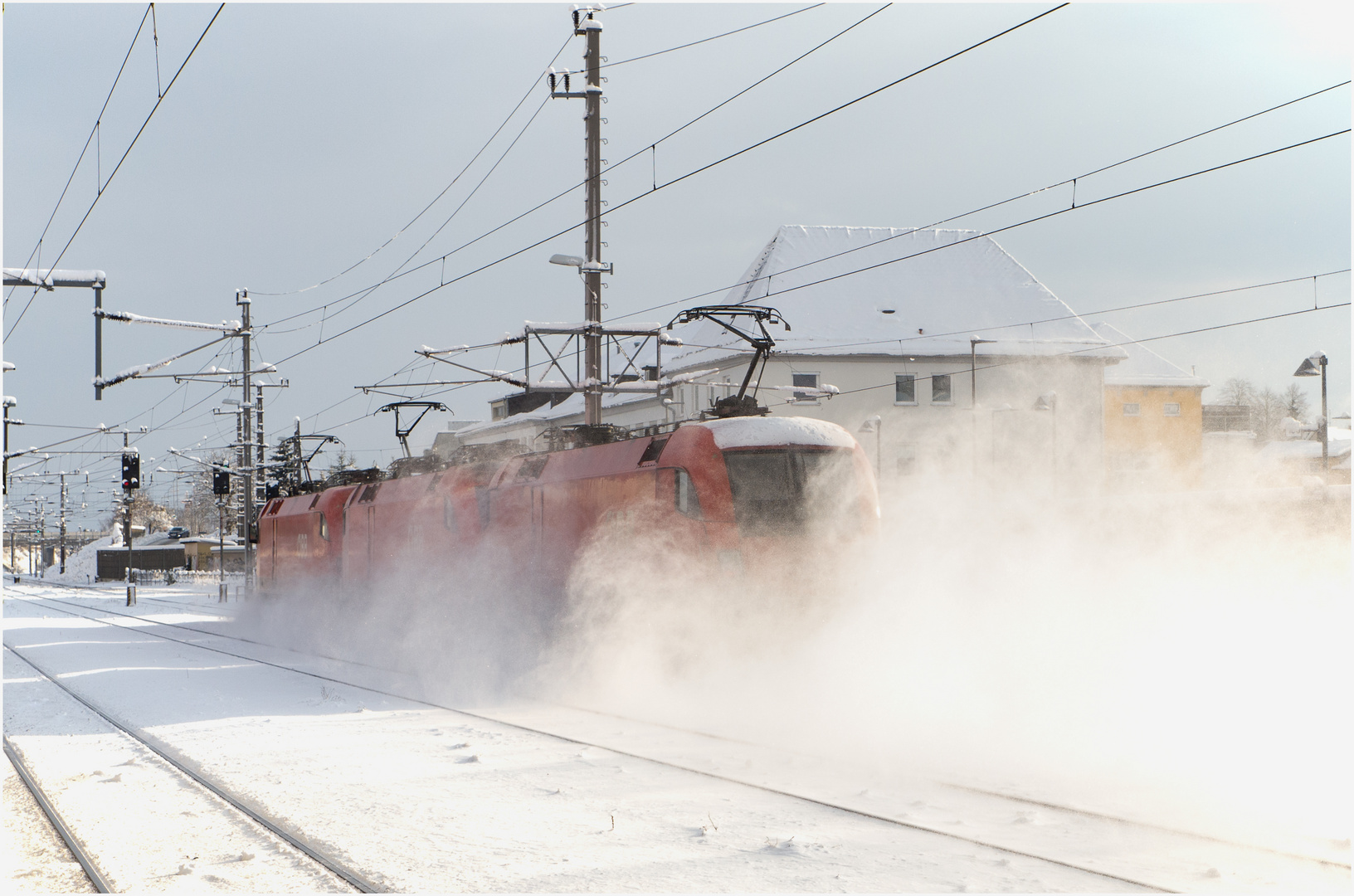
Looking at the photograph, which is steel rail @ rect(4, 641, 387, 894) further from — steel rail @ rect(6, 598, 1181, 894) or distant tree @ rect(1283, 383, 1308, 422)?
distant tree @ rect(1283, 383, 1308, 422)

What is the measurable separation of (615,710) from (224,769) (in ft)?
14.0

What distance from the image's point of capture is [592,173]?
2066 centimetres

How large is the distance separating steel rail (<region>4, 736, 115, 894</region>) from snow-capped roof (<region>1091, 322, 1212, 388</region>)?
141 ft

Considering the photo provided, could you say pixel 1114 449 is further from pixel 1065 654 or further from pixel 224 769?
pixel 224 769

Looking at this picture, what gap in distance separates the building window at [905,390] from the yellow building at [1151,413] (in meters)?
8.25

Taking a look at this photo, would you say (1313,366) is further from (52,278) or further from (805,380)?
(52,278)

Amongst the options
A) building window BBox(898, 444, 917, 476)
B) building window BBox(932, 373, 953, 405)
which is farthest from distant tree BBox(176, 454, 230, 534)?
building window BBox(932, 373, 953, 405)

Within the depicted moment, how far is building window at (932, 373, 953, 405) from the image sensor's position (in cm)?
4319

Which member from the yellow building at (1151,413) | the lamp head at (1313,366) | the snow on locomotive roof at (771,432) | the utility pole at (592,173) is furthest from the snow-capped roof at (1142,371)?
the snow on locomotive roof at (771,432)

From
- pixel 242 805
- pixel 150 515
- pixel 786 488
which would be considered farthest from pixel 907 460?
pixel 150 515

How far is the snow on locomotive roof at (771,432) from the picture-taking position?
12508 millimetres

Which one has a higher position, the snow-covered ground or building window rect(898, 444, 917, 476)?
building window rect(898, 444, 917, 476)

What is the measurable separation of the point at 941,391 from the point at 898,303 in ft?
12.2

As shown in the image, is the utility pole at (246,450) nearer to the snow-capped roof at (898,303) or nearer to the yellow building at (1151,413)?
the snow-capped roof at (898,303)
